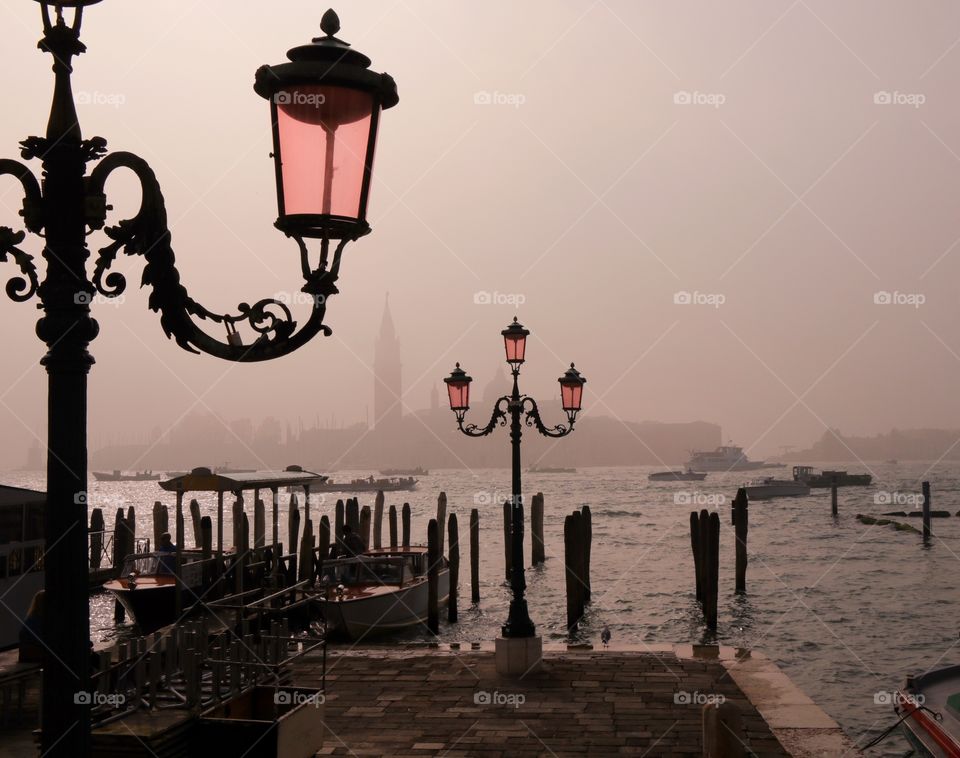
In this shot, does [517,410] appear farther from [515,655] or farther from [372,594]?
[372,594]

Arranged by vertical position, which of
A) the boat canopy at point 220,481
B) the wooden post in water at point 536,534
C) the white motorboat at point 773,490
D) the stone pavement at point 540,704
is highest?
the boat canopy at point 220,481

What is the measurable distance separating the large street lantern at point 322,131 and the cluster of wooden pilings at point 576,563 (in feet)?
77.8

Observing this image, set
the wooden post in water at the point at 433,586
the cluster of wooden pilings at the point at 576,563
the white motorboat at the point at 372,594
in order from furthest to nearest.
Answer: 1. the cluster of wooden pilings at the point at 576,563
2. the wooden post in water at the point at 433,586
3. the white motorboat at the point at 372,594

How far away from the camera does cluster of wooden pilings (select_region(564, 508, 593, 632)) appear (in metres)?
26.2

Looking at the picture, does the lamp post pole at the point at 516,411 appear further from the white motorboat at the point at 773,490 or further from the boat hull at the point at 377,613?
the white motorboat at the point at 773,490

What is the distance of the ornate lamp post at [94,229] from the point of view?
314cm

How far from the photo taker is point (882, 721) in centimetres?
1808

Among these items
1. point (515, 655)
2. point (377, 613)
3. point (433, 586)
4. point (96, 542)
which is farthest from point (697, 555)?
point (96, 542)

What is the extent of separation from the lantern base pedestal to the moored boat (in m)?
6.15

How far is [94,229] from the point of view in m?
3.33

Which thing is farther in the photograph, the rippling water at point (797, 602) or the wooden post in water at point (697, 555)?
the wooden post in water at point (697, 555)

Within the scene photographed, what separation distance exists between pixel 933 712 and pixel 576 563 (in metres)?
14.2

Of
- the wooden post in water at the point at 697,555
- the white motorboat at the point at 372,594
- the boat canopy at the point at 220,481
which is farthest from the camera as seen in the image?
the wooden post in water at the point at 697,555

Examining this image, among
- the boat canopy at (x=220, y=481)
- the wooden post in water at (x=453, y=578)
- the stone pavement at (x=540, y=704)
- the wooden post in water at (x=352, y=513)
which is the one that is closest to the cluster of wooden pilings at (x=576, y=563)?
the wooden post in water at (x=453, y=578)
